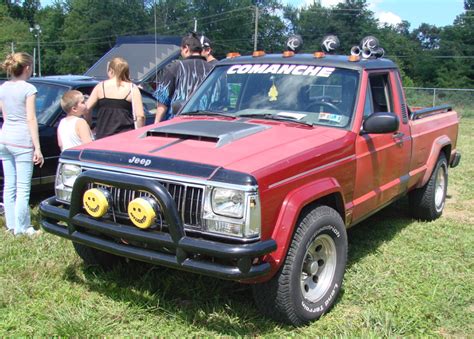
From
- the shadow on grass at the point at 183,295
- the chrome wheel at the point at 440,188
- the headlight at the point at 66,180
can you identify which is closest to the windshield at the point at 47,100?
the shadow on grass at the point at 183,295

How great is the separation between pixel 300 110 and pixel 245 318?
178 cm

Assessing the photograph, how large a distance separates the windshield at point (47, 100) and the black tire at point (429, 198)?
4.46 m

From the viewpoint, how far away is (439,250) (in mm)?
5270

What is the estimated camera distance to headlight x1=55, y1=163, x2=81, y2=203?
3.83 metres

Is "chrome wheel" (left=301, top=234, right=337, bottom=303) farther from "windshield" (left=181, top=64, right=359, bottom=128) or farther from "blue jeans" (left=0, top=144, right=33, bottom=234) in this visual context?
"blue jeans" (left=0, top=144, right=33, bottom=234)

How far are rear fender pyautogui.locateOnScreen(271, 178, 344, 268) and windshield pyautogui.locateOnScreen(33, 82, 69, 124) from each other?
4035 millimetres

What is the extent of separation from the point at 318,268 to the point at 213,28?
75.6m

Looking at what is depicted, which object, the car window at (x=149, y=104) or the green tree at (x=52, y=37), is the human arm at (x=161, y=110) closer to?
the car window at (x=149, y=104)

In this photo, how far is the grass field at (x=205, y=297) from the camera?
361 cm

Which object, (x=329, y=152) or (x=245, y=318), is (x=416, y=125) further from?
(x=245, y=318)

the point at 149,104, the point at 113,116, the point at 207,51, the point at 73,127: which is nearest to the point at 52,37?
the point at 149,104

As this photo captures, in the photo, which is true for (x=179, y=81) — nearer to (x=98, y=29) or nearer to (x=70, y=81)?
(x=70, y=81)

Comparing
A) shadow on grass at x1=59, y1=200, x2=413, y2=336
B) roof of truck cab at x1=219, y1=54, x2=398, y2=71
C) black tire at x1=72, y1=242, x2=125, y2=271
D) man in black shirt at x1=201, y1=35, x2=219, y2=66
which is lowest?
shadow on grass at x1=59, y1=200, x2=413, y2=336

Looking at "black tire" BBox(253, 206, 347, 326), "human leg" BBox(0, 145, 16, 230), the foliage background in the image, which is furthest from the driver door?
the foliage background
